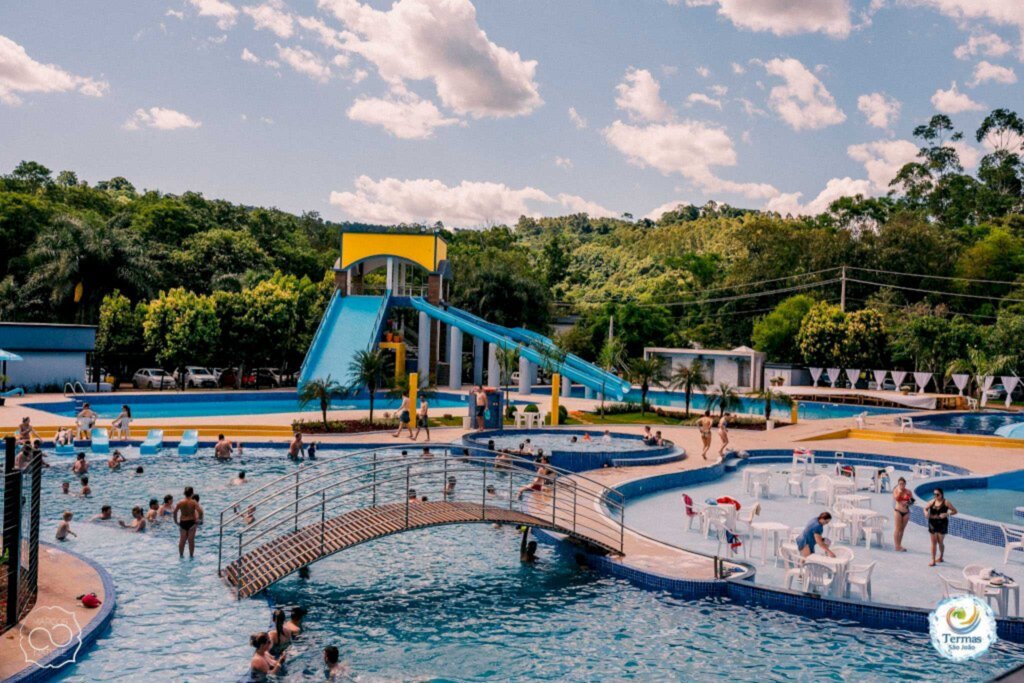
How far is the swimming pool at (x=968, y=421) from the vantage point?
32.0m

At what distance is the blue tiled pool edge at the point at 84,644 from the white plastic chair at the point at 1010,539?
12.7m

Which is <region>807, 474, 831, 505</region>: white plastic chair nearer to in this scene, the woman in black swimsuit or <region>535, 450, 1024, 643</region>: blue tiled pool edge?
the woman in black swimsuit

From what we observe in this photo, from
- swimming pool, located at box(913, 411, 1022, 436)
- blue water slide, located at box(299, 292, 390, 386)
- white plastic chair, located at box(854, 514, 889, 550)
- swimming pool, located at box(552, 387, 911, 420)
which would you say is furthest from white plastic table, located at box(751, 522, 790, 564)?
swimming pool, located at box(552, 387, 911, 420)

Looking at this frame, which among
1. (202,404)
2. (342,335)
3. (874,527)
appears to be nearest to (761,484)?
(874,527)

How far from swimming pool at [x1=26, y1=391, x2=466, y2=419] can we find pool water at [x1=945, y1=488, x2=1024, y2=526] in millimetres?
16779

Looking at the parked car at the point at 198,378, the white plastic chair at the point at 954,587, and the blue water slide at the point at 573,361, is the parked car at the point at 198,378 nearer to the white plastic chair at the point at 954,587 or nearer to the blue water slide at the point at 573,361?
the blue water slide at the point at 573,361

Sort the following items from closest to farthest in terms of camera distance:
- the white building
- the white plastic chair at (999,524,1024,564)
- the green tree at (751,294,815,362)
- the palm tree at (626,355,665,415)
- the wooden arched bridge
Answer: the wooden arched bridge
the white plastic chair at (999,524,1024,564)
the palm tree at (626,355,665,415)
the white building
the green tree at (751,294,815,362)

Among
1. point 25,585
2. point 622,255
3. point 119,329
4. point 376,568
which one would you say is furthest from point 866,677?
point 622,255

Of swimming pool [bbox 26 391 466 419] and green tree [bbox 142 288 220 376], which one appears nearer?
swimming pool [bbox 26 391 466 419]

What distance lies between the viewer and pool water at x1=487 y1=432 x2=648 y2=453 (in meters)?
23.6

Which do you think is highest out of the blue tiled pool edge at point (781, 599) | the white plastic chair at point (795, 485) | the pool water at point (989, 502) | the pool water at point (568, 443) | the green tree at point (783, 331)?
the green tree at point (783, 331)

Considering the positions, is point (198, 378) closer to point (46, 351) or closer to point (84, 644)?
point (46, 351)

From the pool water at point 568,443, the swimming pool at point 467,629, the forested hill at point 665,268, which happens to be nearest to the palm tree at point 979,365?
the forested hill at point 665,268

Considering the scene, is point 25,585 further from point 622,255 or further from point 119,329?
→ point 622,255
